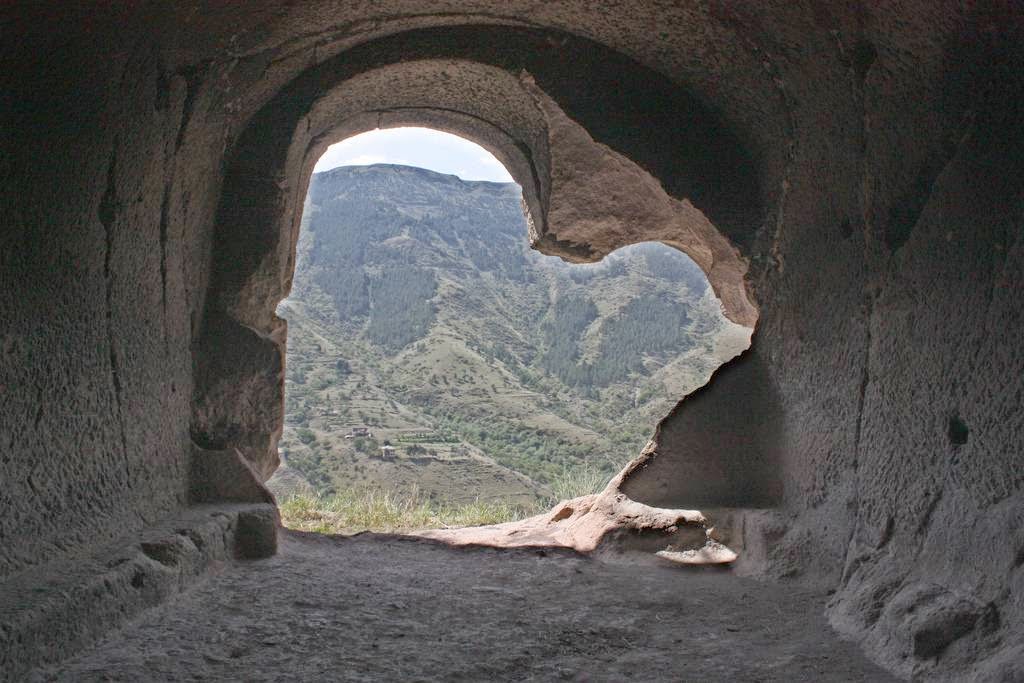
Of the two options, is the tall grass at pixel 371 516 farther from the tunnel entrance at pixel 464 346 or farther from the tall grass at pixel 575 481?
the tunnel entrance at pixel 464 346

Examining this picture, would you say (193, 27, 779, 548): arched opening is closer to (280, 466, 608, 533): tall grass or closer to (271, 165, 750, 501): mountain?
(280, 466, 608, 533): tall grass

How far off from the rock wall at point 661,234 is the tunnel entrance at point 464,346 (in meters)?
9.66

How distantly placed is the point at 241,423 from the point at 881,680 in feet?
9.56

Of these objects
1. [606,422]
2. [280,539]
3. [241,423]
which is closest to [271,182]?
[241,423]

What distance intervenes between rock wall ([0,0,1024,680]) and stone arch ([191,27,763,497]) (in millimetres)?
15

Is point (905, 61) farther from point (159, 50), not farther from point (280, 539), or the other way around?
point (280, 539)

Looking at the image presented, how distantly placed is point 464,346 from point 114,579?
24.0m

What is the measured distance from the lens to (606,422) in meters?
23.9

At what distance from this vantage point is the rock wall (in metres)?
2.29

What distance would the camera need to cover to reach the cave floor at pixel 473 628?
7.41 ft

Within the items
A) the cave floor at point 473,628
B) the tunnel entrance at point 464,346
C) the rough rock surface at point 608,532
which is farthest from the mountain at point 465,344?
the cave floor at point 473,628

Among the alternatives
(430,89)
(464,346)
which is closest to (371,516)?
(430,89)

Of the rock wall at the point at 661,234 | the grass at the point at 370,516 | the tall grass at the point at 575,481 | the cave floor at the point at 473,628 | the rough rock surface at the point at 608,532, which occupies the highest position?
the rock wall at the point at 661,234

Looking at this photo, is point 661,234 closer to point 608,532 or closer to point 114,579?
point 608,532
